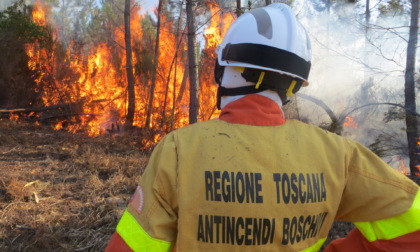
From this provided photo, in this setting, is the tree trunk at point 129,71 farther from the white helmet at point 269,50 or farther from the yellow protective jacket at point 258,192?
the yellow protective jacket at point 258,192

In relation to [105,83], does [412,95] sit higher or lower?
lower

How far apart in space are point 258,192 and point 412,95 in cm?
871

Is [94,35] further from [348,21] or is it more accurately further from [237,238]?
[237,238]

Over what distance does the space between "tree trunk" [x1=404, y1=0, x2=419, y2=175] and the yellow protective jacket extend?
732 cm

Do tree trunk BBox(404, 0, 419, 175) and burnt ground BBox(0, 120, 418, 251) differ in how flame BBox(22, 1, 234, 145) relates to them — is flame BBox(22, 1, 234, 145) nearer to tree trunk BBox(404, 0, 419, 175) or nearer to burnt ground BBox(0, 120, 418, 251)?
burnt ground BBox(0, 120, 418, 251)

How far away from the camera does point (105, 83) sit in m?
15.0

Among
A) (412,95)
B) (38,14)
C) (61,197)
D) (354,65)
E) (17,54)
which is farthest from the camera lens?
(38,14)

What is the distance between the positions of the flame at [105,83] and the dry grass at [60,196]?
16.5 ft

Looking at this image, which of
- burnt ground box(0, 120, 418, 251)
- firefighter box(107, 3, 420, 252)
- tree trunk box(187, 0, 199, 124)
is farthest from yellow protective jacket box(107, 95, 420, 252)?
tree trunk box(187, 0, 199, 124)

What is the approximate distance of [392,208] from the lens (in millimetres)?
1177

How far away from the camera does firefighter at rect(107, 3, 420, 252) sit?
1.12m

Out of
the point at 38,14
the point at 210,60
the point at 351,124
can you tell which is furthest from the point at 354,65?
the point at 38,14

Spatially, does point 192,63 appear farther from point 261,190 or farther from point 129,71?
point 261,190

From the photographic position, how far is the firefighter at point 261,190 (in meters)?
1.12
